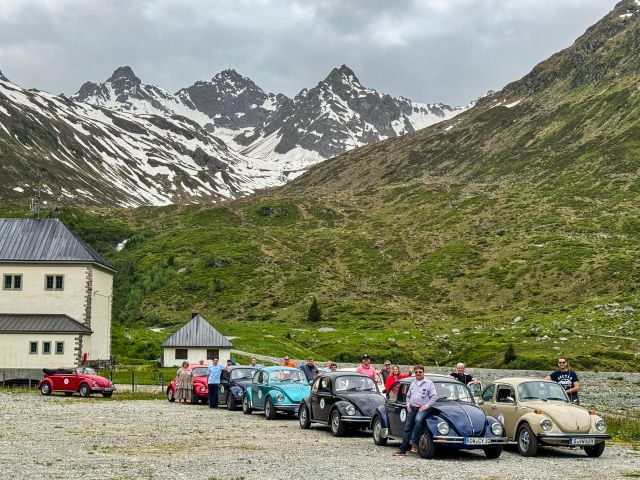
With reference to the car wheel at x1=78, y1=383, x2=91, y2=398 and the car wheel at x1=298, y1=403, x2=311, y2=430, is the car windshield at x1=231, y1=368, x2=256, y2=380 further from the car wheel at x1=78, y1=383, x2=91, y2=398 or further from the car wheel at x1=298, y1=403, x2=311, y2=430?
the car wheel at x1=78, y1=383, x2=91, y2=398

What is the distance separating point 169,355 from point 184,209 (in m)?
122

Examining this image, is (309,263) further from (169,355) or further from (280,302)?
(169,355)

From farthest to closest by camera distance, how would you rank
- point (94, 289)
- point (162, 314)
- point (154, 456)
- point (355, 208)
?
point (355, 208)
point (162, 314)
point (94, 289)
point (154, 456)

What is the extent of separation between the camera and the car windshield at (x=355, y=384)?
25.1 metres

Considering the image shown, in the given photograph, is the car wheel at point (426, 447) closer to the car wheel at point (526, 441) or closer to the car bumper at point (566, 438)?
the car wheel at point (526, 441)

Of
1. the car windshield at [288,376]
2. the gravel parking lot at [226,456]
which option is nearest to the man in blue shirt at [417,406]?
the gravel parking lot at [226,456]

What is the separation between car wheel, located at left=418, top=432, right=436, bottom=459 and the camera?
19.4 metres

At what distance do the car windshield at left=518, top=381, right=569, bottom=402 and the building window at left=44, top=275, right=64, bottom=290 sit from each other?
152 ft

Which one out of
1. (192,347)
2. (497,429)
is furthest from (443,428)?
(192,347)

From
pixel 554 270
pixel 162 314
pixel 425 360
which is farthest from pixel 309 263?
pixel 425 360

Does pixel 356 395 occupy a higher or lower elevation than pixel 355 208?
lower

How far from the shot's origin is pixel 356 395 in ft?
80.8

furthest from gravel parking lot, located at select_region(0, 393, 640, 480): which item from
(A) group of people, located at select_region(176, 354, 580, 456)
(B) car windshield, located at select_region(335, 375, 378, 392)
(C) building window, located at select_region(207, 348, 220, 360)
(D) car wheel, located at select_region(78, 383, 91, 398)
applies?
(C) building window, located at select_region(207, 348, 220, 360)

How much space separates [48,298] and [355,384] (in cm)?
4100
